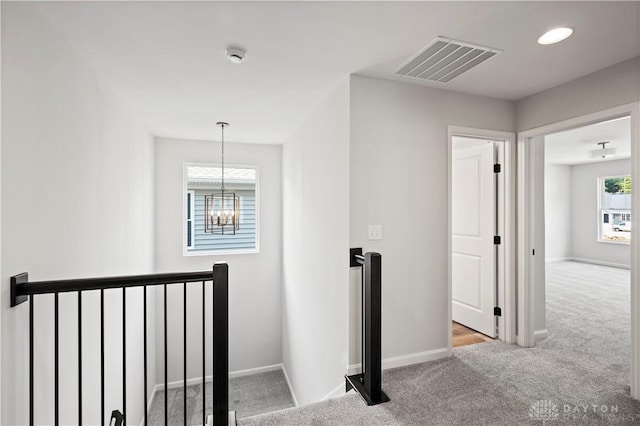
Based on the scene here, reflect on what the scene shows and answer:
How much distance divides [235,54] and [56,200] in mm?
1379

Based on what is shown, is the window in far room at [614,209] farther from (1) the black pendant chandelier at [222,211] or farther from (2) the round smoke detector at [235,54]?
(2) the round smoke detector at [235,54]

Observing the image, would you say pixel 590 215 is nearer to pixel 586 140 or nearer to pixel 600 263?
pixel 600 263

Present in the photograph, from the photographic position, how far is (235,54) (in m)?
2.04

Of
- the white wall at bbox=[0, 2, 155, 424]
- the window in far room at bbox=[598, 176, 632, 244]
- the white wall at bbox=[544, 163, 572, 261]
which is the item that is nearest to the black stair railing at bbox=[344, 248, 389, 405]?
the white wall at bbox=[0, 2, 155, 424]

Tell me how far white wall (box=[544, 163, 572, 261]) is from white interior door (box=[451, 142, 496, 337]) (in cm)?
583

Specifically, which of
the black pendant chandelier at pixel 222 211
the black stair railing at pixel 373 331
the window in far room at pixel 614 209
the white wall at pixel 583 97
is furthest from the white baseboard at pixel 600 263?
the black pendant chandelier at pixel 222 211

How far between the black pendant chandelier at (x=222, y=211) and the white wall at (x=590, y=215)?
8.46 m

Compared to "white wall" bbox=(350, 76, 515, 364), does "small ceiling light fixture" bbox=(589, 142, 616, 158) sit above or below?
above

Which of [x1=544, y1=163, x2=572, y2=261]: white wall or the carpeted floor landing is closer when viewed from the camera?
the carpeted floor landing

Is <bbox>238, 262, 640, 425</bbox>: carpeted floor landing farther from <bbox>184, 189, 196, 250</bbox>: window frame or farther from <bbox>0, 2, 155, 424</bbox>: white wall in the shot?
<bbox>184, 189, 196, 250</bbox>: window frame

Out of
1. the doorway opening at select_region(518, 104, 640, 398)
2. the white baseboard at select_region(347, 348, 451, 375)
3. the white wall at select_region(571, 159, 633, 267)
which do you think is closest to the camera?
the white baseboard at select_region(347, 348, 451, 375)

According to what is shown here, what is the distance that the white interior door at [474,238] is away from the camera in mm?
3174

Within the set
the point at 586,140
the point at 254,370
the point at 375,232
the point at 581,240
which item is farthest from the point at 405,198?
the point at 581,240

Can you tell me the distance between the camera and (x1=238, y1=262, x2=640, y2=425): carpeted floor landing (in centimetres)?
190
